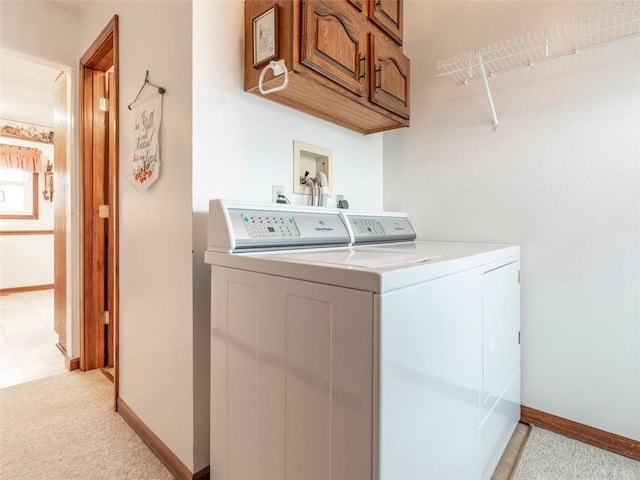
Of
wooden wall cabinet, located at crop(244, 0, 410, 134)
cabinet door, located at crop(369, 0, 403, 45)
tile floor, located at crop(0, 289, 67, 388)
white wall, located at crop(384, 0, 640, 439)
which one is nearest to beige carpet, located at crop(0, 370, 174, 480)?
tile floor, located at crop(0, 289, 67, 388)

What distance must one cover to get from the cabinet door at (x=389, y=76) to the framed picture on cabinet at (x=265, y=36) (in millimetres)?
567

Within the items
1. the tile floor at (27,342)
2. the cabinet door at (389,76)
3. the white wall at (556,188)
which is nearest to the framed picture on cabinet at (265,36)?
the cabinet door at (389,76)

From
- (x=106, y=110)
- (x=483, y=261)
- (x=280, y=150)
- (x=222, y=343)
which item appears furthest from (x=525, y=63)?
(x=106, y=110)

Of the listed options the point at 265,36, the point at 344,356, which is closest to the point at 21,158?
the point at 265,36

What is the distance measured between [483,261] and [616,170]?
2.90 ft

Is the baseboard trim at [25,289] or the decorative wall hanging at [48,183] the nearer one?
the baseboard trim at [25,289]

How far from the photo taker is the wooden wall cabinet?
1.28 m

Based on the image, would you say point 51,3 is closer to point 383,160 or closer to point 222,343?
point 383,160

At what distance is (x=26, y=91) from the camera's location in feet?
12.0

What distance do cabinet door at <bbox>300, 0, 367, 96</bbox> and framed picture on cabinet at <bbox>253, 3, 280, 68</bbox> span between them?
0.12 m

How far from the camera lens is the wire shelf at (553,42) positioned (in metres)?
1.45

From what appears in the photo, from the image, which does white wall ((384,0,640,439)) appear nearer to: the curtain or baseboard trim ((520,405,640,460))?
baseboard trim ((520,405,640,460))

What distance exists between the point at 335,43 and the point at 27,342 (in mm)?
3506

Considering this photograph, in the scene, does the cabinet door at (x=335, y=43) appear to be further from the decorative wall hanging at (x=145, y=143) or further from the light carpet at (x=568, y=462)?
the light carpet at (x=568, y=462)
